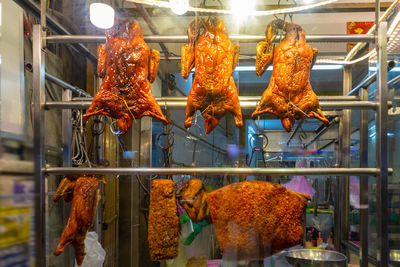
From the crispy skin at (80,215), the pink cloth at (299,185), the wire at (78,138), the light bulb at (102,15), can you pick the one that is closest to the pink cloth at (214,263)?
the pink cloth at (299,185)

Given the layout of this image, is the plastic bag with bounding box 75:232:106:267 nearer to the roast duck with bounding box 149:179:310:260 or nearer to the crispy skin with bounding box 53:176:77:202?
the crispy skin with bounding box 53:176:77:202

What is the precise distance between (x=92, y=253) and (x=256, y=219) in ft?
5.05

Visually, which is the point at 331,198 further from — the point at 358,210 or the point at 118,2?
the point at 118,2

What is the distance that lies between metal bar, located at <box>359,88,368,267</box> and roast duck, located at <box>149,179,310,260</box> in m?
0.66

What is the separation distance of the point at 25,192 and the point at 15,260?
57 mm

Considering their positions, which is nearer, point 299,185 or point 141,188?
point 299,185

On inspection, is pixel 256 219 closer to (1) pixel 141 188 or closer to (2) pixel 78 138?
(1) pixel 141 188

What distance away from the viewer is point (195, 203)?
2240mm

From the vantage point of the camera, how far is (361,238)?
2.48 m

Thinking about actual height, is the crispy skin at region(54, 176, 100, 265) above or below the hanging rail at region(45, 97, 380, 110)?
below

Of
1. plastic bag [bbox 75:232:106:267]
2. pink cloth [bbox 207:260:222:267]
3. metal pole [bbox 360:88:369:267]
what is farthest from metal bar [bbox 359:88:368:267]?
plastic bag [bbox 75:232:106:267]

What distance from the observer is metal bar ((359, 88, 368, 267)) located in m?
2.46

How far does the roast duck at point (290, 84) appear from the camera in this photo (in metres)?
2.13

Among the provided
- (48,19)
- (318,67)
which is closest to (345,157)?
(318,67)
